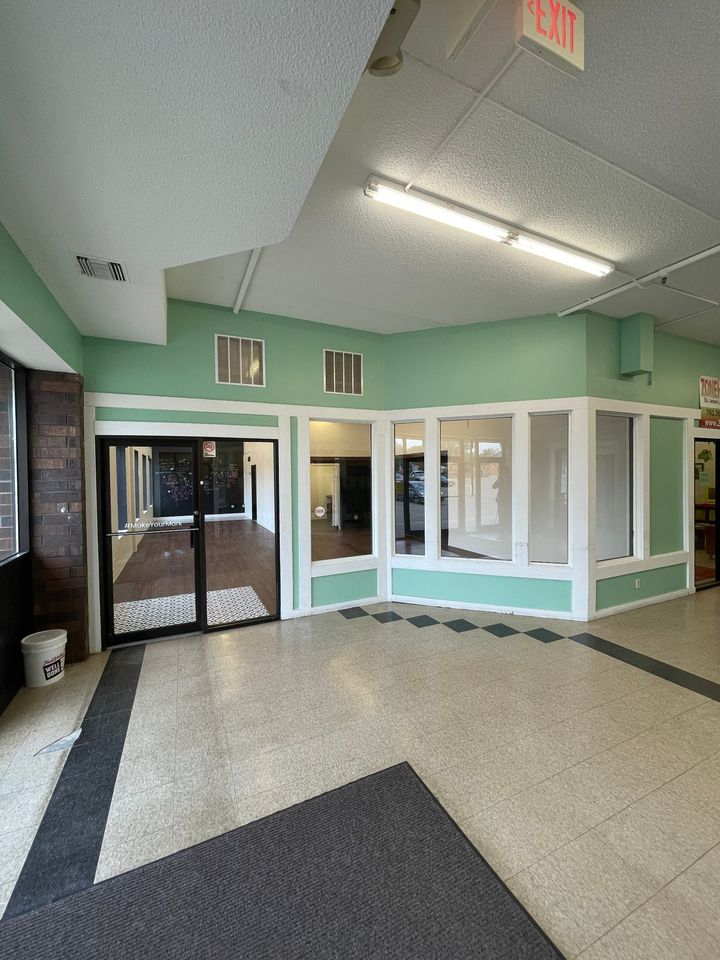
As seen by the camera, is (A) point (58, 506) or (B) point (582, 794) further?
(A) point (58, 506)

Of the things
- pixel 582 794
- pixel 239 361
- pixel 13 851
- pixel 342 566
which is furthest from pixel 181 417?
pixel 582 794

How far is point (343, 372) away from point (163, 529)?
276cm

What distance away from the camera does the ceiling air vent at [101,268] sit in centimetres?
242

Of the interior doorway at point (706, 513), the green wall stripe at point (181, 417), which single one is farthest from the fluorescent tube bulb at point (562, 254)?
the interior doorway at point (706, 513)

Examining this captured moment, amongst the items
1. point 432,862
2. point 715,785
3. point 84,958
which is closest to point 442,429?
point 715,785

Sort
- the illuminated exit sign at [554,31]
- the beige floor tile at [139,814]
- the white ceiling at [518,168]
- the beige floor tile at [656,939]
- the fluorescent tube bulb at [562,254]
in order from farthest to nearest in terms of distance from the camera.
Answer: the fluorescent tube bulb at [562,254], the beige floor tile at [139,814], the white ceiling at [518,168], the illuminated exit sign at [554,31], the beige floor tile at [656,939]

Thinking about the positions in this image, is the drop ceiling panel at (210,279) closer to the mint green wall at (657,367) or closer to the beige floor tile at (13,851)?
the beige floor tile at (13,851)

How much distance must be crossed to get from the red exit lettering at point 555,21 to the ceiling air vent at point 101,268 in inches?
96.6

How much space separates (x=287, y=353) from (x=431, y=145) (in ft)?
9.02

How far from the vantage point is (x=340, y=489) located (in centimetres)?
506

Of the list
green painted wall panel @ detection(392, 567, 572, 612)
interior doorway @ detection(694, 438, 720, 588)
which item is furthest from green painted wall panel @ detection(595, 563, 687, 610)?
interior doorway @ detection(694, 438, 720, 588)

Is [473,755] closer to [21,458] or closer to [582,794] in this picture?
[582,794]

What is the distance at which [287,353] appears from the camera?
14.9 ft

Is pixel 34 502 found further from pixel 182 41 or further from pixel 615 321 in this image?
pixel 615 321
